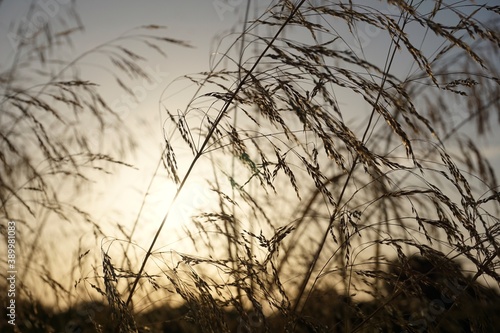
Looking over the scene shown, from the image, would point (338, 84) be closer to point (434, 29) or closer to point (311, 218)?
point (434, 29)

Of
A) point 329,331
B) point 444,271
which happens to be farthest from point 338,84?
point 329,331

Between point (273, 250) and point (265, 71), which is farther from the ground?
point (265, 71)

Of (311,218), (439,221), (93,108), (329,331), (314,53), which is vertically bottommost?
(329,331)

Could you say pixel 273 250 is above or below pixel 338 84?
below

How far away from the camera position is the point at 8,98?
2.59 meters

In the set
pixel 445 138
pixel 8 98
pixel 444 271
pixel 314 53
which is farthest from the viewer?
pixel 445 138

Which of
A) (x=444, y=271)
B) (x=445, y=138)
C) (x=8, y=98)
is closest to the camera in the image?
(x=444, y=271)

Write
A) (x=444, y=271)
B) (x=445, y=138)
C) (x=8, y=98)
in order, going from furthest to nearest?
(x=445, y=138) < (x=8, y=98) < (x=444, y=271)

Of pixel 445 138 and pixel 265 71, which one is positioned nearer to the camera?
pixel 265 71

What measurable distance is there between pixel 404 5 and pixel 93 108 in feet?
5.04

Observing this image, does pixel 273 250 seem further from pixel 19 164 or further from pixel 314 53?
pixel 19 164

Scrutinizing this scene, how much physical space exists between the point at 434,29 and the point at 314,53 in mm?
405

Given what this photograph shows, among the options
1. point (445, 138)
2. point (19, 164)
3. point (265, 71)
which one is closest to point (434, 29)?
point (265, 71)

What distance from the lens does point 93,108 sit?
2734 mm
